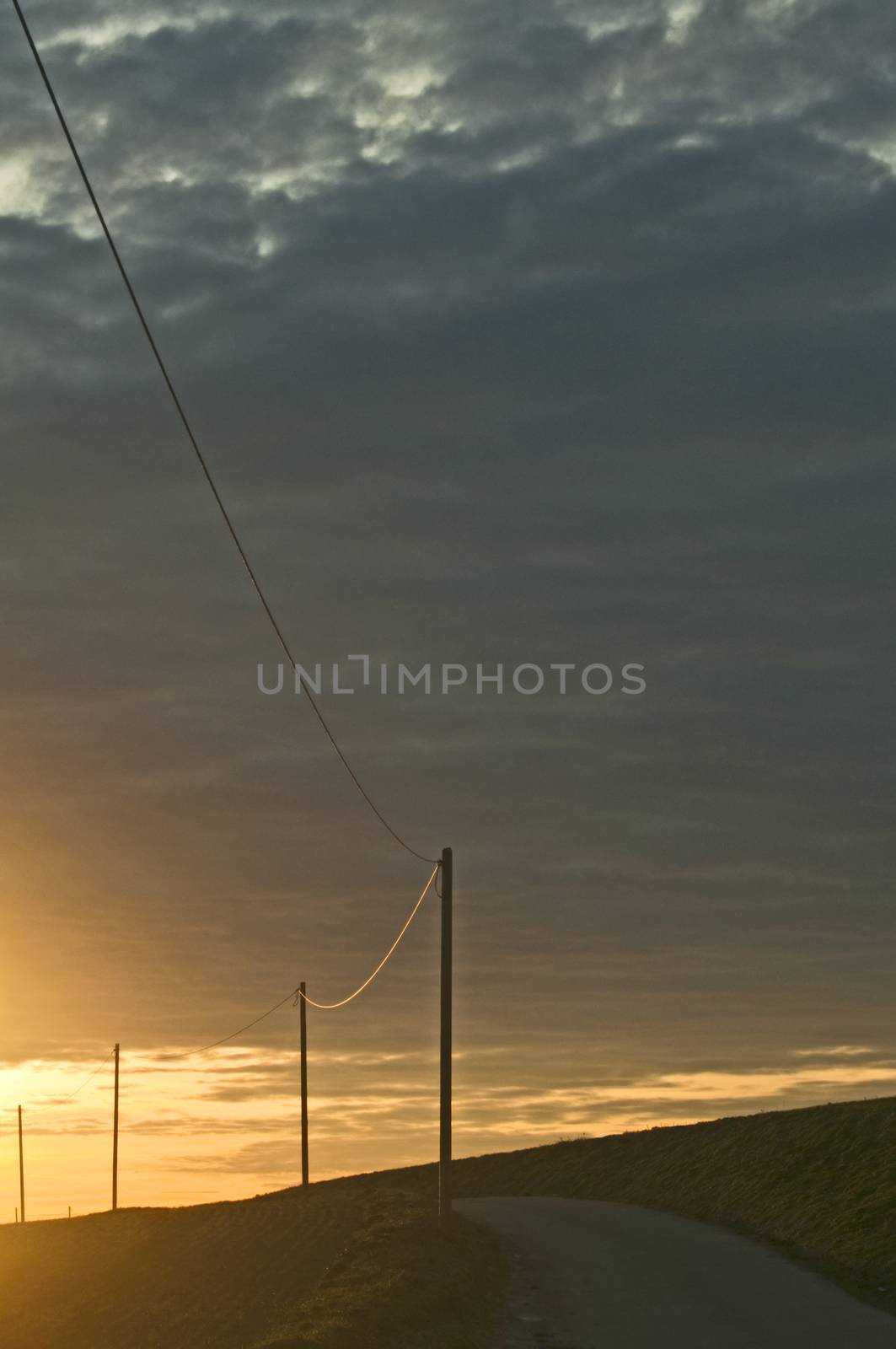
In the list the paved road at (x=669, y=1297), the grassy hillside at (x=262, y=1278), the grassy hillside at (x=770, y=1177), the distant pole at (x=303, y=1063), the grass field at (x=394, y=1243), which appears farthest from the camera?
the distant pole at (x=303, y=1063)

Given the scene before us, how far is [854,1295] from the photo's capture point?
87.4ft

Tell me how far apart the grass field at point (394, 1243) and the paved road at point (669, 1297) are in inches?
31.7

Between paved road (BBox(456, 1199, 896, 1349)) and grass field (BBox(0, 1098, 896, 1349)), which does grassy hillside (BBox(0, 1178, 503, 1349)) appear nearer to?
grass field (BBox(0, 1098, 896, 1349))

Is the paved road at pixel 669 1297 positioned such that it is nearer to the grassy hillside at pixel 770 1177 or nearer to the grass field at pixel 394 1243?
the grass field at pixel 394 1243

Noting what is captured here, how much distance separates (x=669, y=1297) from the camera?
1049 inches

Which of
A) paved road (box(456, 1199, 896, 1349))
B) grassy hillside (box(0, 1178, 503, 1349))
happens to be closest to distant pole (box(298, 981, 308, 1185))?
grassy hillside (box(0, 1178, 503, 1349))

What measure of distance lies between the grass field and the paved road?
806 millimetres

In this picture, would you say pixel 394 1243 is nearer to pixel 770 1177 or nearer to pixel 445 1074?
pixel 445 1074

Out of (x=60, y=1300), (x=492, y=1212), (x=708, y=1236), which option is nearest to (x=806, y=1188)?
(x=708, y=1236)

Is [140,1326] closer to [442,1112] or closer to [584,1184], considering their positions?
[442,1112]

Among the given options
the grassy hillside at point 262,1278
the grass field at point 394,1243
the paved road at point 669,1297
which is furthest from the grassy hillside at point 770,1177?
the grassy hillside at point 262,1278

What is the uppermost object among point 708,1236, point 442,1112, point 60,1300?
point 442,1112

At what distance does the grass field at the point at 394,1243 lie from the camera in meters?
24.7

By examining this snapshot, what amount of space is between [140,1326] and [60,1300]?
991 cm
